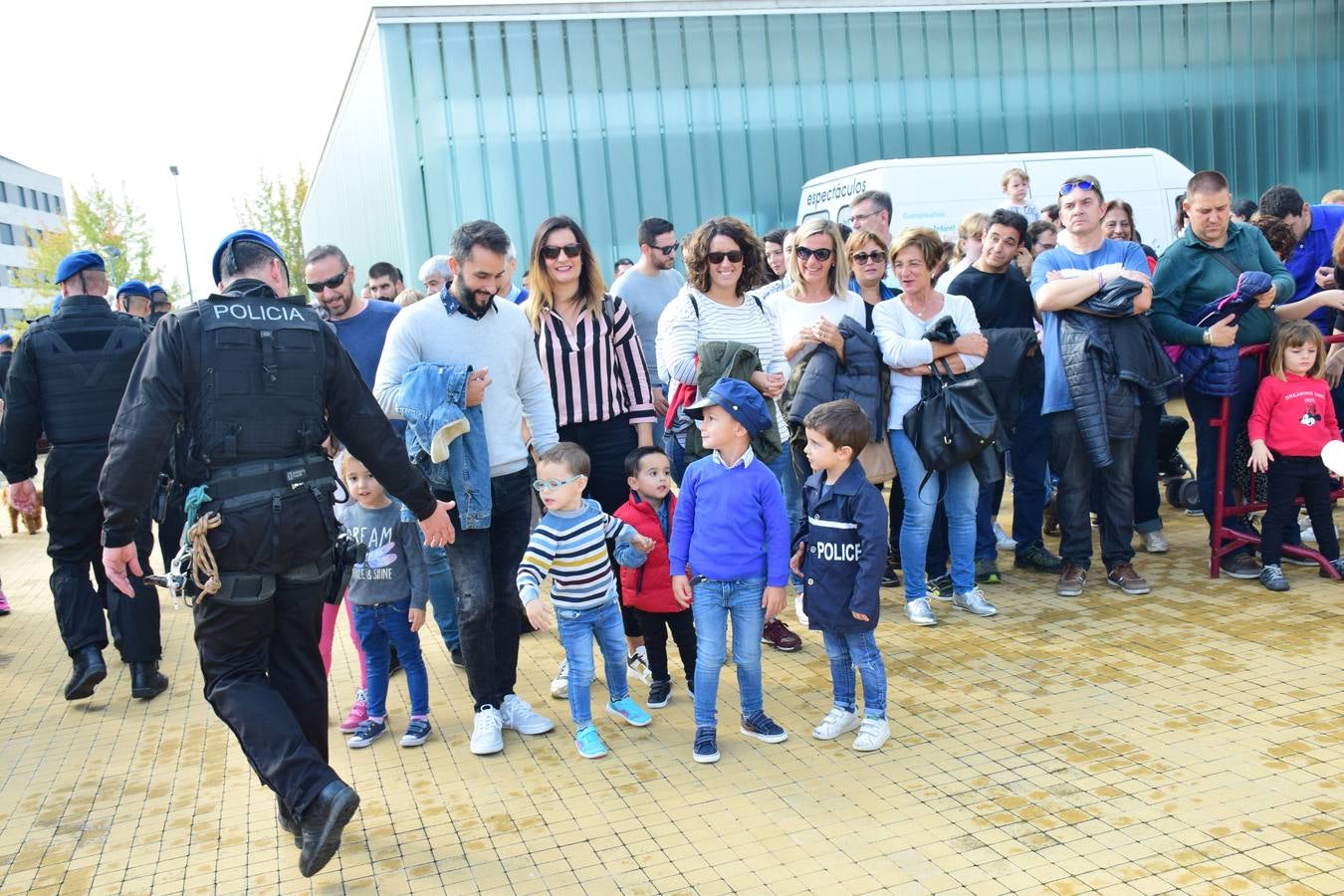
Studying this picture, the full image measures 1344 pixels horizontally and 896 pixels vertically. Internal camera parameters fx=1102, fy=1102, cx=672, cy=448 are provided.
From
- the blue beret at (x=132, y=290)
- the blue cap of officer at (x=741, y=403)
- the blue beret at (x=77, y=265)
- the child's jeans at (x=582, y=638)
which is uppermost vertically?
the blue beret at (x=132, y=290)

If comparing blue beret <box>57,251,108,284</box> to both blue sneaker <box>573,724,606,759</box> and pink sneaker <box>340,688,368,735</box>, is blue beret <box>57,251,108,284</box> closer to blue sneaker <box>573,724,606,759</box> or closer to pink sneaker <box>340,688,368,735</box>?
pink sneaker <box>340,688,368,735</box>

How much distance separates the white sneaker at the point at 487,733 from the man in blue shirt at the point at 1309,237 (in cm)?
561

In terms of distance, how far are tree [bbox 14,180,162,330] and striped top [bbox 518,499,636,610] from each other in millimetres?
38425

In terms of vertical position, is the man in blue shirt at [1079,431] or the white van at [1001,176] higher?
the white van at [1001,176]

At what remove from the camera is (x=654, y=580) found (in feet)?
15.9

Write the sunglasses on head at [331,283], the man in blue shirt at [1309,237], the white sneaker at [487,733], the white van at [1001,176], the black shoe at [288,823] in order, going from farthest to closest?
the white van at [1001,176] → the man in blue shirt at [1309,237] → the sunglasses on head at [331,283] → the white sneaker at [487,733] → the black shoe at [288,823]

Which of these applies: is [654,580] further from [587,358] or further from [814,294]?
[814,294]

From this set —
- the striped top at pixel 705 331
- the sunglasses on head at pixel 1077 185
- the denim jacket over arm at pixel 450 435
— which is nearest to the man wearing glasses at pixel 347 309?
the denim jacket over arm at pixel 450 435

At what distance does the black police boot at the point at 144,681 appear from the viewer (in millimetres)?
5527

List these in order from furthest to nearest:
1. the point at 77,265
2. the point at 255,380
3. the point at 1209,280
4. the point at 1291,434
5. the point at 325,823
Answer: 1. the point at 1209,280
2. the point at 1291,434
3. the point at 77,265
4. the point at 255,380
5. the point at 325,823

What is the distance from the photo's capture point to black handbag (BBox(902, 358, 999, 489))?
5707mm

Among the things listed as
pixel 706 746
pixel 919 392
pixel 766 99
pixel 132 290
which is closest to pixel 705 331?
pixel 919 392

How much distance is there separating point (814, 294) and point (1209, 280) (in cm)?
228

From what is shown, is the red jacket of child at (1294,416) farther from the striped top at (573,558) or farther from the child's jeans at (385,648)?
the child's jeans at (385,648)
